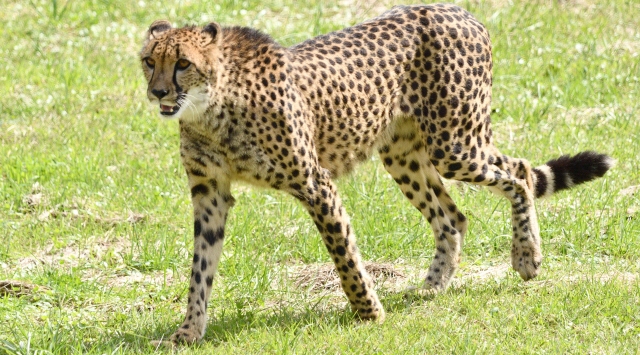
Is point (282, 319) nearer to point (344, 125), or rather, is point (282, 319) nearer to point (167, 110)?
point (344, 125)

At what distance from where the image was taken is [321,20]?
11039 millimetres

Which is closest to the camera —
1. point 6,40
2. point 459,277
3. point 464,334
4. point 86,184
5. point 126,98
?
point 464,334

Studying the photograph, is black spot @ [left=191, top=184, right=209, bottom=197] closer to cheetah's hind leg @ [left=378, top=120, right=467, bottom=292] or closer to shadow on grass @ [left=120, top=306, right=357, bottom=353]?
shadow on grass @ [left=120, top=306, right=357, bottom=353]

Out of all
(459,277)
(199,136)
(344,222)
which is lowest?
(459,277)

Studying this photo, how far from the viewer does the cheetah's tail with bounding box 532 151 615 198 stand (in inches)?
265

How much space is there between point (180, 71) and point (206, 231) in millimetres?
932

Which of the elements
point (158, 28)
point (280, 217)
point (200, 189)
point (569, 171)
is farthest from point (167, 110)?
point (569, 171)

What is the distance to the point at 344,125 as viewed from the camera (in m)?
6.19

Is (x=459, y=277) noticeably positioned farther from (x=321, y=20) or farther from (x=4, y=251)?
(x=321, y=20)

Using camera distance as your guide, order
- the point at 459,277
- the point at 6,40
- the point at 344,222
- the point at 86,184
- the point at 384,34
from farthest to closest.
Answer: the point at 6,40, the point at 86,184, the point at 459,277, the point at 384,34, the point at 344,222

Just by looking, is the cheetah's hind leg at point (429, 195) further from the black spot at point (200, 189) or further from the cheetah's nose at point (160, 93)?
the cheetah's nose at point (160, 93)

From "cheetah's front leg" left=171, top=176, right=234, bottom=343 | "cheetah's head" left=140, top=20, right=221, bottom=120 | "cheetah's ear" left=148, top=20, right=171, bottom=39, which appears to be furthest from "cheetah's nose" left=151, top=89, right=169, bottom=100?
"cheetah's front leg" left=171, top=176, right=234, bottom=343

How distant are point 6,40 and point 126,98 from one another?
1967 mm

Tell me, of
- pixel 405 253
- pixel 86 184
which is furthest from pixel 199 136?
pixel 86 184
